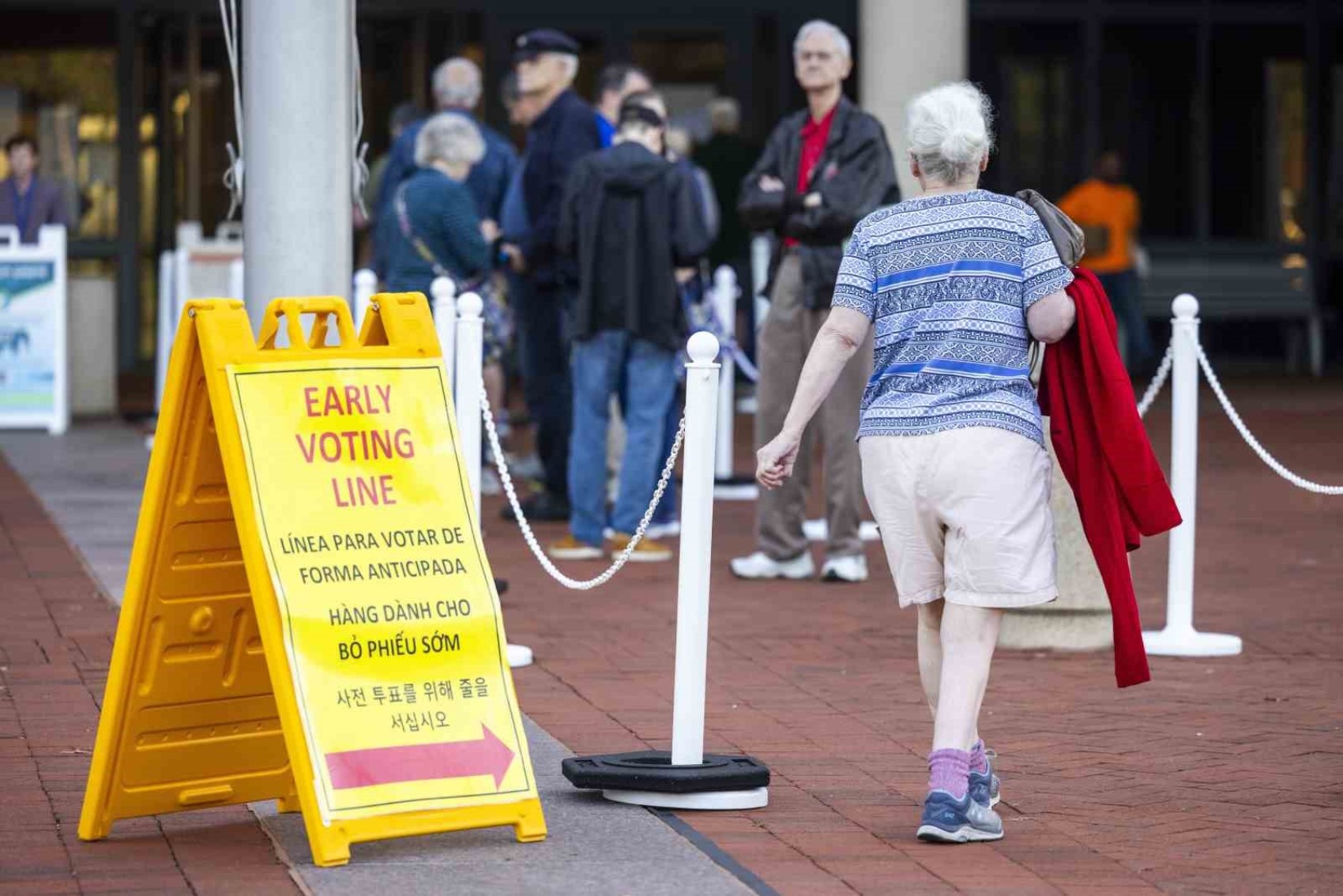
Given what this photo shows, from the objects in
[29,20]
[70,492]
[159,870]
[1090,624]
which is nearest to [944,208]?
[159,870]

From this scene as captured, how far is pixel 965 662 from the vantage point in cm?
557

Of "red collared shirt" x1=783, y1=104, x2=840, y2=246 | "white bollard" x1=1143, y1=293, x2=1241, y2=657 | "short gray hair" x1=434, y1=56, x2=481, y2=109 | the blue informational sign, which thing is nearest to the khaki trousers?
"red collared shirt" x1=783, y1=104, x2=840, y2=246

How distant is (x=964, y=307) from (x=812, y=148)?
4.25 metres

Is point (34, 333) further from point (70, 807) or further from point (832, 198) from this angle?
point (70, 807)

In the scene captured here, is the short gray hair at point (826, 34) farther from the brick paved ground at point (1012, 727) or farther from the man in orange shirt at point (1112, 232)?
the man in orange shirt at point (1112, 232)

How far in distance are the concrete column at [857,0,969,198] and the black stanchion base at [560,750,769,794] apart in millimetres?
6890

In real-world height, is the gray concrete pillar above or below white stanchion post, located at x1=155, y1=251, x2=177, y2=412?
below

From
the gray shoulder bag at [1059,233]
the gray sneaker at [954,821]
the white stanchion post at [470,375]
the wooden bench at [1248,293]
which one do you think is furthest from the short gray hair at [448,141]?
the wooden bench at [1248,293]

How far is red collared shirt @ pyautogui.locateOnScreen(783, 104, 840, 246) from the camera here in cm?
964

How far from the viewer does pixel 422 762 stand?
5.33 meters

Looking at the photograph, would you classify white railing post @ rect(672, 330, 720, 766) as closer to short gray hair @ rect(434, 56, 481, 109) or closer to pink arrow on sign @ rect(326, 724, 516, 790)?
pink arrow on sign @ rect(326, 724, 516, 790)

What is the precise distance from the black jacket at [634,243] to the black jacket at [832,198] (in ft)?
1.79

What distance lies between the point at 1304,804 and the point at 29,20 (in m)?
16.3

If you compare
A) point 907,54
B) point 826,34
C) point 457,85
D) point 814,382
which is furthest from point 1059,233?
point 457,85
